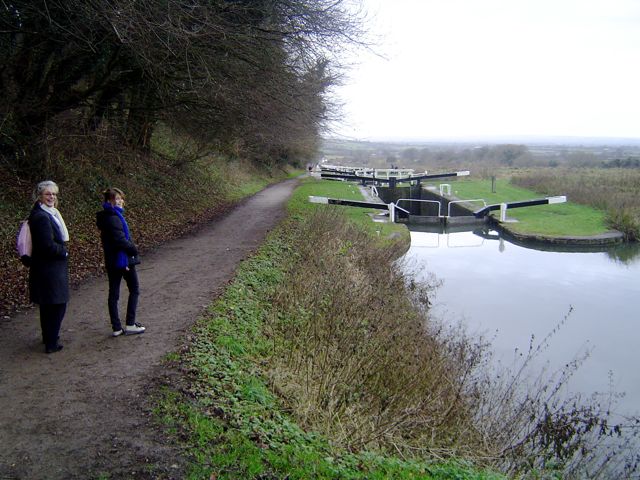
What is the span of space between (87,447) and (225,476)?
101 centimetres

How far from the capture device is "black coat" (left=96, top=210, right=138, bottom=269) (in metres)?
5.36

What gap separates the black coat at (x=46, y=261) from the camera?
15.8 ft

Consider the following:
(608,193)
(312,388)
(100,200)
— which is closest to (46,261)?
(312,388)

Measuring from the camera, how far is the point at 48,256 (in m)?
4.91

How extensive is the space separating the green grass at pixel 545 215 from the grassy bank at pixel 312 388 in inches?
524

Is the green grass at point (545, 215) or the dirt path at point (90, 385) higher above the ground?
the dirt path at point (90, 385)

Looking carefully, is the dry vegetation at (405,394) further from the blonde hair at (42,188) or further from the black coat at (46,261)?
the blonde hair at (42,188)

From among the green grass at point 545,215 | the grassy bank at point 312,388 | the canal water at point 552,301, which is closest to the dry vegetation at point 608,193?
the green grass at point 545,215

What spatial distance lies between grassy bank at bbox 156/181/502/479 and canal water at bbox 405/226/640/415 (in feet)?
7.82

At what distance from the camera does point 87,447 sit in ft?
12.1

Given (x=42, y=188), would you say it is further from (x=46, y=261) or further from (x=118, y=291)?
(x=118, y=291)

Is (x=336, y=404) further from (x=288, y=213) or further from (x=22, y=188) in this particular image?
(x=288, y=213)

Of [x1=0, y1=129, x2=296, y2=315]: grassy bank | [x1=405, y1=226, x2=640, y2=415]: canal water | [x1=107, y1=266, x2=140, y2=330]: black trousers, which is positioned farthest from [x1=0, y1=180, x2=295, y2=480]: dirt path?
[x1=405, y1=226, x2=640, y2=415]: canal water

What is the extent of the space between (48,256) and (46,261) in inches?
2.2
